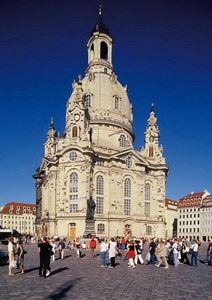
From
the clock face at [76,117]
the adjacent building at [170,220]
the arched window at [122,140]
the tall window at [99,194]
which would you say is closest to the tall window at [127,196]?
the tall window at [99,194]

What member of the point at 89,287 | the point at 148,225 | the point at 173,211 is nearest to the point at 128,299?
the point at 89,287

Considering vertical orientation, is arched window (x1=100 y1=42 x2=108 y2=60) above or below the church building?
above

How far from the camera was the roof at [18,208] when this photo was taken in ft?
372

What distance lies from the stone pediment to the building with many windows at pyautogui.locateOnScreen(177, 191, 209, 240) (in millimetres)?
36064

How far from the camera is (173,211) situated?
372 feet

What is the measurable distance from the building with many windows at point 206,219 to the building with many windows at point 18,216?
2426 inches

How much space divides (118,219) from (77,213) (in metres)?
8.83

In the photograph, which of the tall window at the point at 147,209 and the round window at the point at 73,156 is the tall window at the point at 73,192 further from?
the tall window at the point at 147,209

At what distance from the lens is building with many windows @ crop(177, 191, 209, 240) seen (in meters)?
93.4

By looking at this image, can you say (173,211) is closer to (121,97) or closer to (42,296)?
(121,97)

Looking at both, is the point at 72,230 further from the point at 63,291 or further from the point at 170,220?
the point at 170,220

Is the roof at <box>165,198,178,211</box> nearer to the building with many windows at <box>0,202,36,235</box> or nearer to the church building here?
the church building

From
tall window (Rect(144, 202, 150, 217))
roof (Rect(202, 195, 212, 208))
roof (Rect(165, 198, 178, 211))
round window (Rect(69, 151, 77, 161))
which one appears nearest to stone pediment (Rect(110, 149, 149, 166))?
round window (Rect(69, 151, 77, 161))

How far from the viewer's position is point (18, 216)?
114062 millimetres
